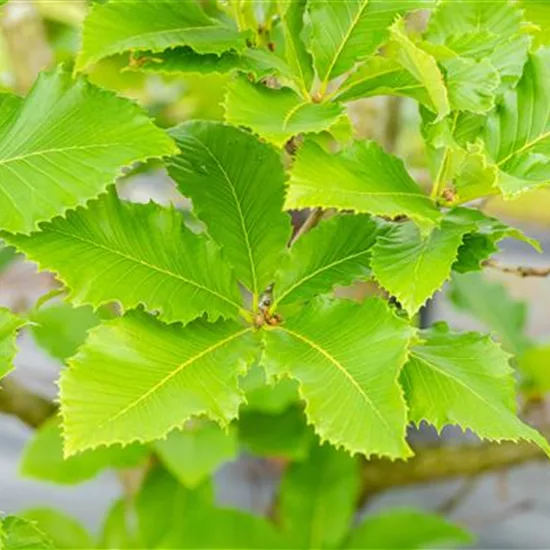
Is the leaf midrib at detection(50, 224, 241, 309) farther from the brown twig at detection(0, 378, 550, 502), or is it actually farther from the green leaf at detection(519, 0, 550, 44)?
the brown twig at detection(0, 378, 550, 502)

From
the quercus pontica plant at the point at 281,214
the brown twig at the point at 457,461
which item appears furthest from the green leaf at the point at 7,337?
the brown twig at the point at 457,461

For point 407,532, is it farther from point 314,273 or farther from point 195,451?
point 314,273

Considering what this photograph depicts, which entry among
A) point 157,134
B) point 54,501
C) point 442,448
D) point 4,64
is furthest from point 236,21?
point 54,501

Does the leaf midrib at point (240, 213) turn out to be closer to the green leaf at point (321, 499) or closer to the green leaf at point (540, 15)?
the green leaf at point (540, 15)

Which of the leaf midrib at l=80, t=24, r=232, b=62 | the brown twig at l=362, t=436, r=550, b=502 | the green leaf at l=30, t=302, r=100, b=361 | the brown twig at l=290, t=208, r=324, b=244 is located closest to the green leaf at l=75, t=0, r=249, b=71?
the leaf midrib at l=80, t=24, r=232, b=62

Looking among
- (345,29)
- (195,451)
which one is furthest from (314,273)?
(195,451)

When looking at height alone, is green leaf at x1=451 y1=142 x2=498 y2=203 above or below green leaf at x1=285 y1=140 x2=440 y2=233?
below
